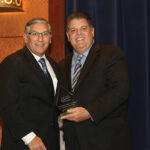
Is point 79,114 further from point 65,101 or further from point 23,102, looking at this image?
point 23,102

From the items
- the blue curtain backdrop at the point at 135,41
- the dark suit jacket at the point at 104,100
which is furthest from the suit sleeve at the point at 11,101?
the blue curtain backdrop at the point at 135,41

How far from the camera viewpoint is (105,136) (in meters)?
2.07

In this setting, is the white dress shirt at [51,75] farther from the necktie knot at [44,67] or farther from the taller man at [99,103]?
the taller man at [99,103]

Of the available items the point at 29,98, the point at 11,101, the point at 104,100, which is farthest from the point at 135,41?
the point at 11,101

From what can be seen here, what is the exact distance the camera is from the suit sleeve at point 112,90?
1.98 meters

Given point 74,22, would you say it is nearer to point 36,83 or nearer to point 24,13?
point 36,83

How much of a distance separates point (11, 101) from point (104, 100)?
0.76 meters

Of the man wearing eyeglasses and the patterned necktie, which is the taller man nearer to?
the patterned necktie

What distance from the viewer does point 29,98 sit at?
6.79 feet

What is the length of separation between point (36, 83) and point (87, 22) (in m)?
0.79

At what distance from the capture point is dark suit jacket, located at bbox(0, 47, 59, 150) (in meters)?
1.97

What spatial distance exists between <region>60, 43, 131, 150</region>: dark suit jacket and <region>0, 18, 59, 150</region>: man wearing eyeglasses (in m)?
0.26

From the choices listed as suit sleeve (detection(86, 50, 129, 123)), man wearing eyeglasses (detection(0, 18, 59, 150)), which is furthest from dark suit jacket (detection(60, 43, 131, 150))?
man wearing eyeglasses (detection(0, 18, 59, 150))

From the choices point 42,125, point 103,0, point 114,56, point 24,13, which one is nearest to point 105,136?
point 42,125
